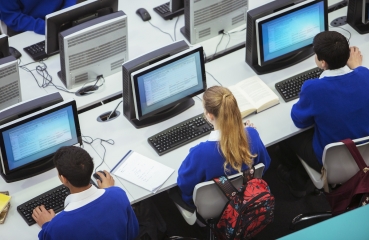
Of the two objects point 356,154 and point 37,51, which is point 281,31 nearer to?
point 356,154

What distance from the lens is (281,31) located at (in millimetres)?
4039

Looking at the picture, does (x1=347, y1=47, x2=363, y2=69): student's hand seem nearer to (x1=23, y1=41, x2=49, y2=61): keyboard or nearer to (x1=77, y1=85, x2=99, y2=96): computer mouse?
(x1=77, y1=85, x2=99, y2=96): computer mouse

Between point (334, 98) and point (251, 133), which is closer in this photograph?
point (251, 133)

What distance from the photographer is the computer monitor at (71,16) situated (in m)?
4.08

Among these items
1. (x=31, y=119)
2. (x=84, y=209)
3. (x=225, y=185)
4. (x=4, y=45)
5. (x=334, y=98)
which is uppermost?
(x=4, y=45)

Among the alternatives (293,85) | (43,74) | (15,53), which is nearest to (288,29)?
(293,85)

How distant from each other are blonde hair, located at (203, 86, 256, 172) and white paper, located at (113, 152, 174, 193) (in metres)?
0.49

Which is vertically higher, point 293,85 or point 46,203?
point 293,85

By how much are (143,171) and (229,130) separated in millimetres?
669

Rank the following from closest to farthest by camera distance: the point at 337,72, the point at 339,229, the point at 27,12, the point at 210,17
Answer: the point at 339,229 < the point at 337,72 < the point at 210,17 < the point at 27,12

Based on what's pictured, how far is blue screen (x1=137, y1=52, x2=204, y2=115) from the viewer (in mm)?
3680

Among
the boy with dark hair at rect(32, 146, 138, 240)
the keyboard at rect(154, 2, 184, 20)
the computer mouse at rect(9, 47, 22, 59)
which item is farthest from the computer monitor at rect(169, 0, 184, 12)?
the boy with dark hair at rect(32, 146, 138, 240)

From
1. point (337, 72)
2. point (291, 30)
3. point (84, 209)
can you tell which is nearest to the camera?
point (84, 209)

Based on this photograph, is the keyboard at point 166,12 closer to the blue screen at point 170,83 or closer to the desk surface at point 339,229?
the blue screen at point 170,83
